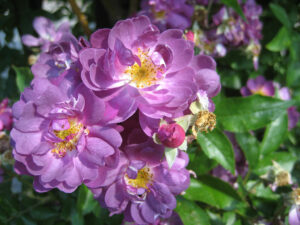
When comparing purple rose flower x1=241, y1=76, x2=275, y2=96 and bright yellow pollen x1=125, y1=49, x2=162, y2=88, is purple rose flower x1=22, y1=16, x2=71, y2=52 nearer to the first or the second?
bright yellow pollen x1=125, y1=49, x2=162, y2=88

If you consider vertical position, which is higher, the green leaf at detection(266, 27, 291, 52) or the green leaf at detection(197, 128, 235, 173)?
the green leaf at detection(266, 27, 291, 52)

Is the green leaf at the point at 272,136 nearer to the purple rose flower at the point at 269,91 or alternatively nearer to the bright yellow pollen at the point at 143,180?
the purple rose flower at the point at 269,91

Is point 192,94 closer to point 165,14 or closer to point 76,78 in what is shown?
point 76,78

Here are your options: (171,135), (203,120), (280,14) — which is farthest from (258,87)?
(171,135)

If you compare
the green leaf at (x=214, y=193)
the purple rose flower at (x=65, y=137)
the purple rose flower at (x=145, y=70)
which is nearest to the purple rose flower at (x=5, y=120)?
the purple rose flower at (x=65, y=137)

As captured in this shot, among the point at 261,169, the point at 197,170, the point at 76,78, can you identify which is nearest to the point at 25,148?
the point at 76,78

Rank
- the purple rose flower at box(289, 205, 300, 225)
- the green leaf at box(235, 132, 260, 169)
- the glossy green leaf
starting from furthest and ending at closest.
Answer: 1. the green leaf at box(235, 132, 260, 169)
2. the glossy green leaf
3. the purple rose flower at box(289, 205, 300, 225)

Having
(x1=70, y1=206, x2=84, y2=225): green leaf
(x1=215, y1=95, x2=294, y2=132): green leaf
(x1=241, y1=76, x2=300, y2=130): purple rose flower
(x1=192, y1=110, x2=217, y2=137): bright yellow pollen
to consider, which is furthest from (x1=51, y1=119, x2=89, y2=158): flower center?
(x1=241, y1=76, x2=300, y2=130): purple rose flower
